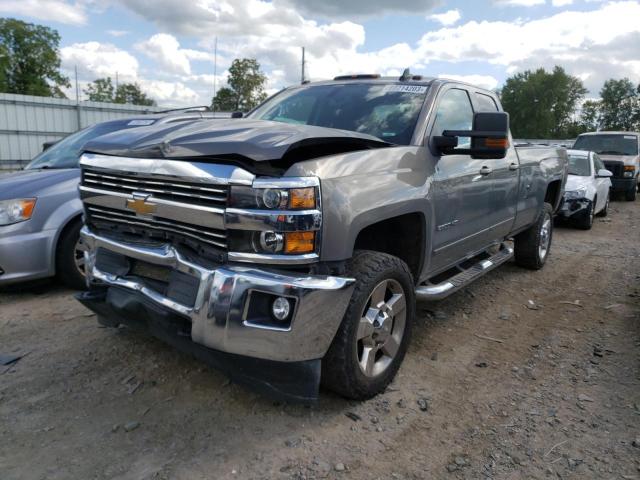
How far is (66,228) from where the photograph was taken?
462cm

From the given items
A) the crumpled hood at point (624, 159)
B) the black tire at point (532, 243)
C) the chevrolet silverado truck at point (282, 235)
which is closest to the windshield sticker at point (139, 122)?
the chevrolet silverado truck at point (282, 235)

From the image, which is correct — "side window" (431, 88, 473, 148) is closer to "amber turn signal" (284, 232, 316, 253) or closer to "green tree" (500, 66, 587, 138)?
"amber turn signal" (284, 232, 316, 253)

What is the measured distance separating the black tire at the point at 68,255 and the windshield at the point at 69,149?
2.73 feet

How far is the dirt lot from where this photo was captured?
2432mm

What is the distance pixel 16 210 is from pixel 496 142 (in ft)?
12.9

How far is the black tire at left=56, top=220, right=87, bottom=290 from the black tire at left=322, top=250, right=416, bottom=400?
9.94ft

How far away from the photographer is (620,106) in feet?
259

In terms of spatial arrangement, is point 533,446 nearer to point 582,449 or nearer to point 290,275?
point 582,449

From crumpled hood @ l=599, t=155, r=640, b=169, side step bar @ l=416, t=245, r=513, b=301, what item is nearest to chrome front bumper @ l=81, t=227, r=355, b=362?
side step bar @ l=416, t=245, r=513, b=301

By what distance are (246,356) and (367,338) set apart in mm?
808

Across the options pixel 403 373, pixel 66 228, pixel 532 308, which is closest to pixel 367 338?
pixel 403 373

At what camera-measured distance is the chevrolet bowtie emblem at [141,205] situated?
265cm

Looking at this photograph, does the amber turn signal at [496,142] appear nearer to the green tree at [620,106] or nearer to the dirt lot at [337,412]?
the dirt lot at [337,412]

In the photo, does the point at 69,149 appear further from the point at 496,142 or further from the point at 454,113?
the point at 496,142
